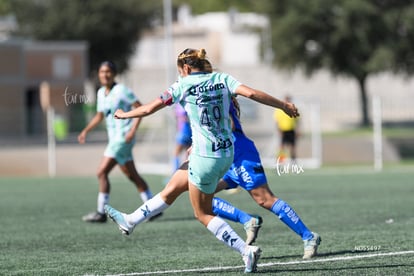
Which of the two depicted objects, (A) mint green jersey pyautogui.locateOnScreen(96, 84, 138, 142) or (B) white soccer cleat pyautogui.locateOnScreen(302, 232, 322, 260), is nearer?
(B) white soccer cleat pyautogui.locateOnScreen(302, 232, 322, 260)

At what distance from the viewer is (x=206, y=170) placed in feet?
28.8

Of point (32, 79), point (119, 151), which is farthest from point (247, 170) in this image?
point (32, 79)

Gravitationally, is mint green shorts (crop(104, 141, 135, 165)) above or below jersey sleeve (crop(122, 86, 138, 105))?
below

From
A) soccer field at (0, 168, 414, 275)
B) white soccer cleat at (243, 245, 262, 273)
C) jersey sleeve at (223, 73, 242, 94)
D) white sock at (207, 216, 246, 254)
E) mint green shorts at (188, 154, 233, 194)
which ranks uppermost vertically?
jersey sleeve at (223, 73, 242, 94)

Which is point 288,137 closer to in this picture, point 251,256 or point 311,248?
point 311,248

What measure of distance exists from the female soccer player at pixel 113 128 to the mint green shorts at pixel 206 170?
14.8 feet

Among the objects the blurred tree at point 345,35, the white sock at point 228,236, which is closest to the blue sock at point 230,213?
the white sock at point 228,236

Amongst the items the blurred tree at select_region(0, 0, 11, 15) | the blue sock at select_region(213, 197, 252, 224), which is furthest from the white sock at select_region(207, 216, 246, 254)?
the blurred tree at select_region(0, 0, 11, 15)

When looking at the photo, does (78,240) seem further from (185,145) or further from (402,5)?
(402,5)

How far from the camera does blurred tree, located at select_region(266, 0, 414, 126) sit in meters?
48.2

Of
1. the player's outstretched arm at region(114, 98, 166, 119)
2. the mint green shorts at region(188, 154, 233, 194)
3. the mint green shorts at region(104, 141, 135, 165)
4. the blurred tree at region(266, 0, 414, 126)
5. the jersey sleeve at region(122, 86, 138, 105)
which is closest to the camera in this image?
the player's outstretched arm at region(114, 98, 166, 119)

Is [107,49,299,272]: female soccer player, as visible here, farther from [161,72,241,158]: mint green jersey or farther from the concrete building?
the concrete building

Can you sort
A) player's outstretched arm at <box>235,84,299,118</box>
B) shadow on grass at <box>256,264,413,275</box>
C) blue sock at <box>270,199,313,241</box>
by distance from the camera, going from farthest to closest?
1. blue sock at <box>270,199,313,241</box>
2. shadow on grass at <box>256,264,413,275</box>
3. player's outstretched arm at <box>235,84,299,118</box>

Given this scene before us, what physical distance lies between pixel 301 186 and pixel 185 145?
284cm
